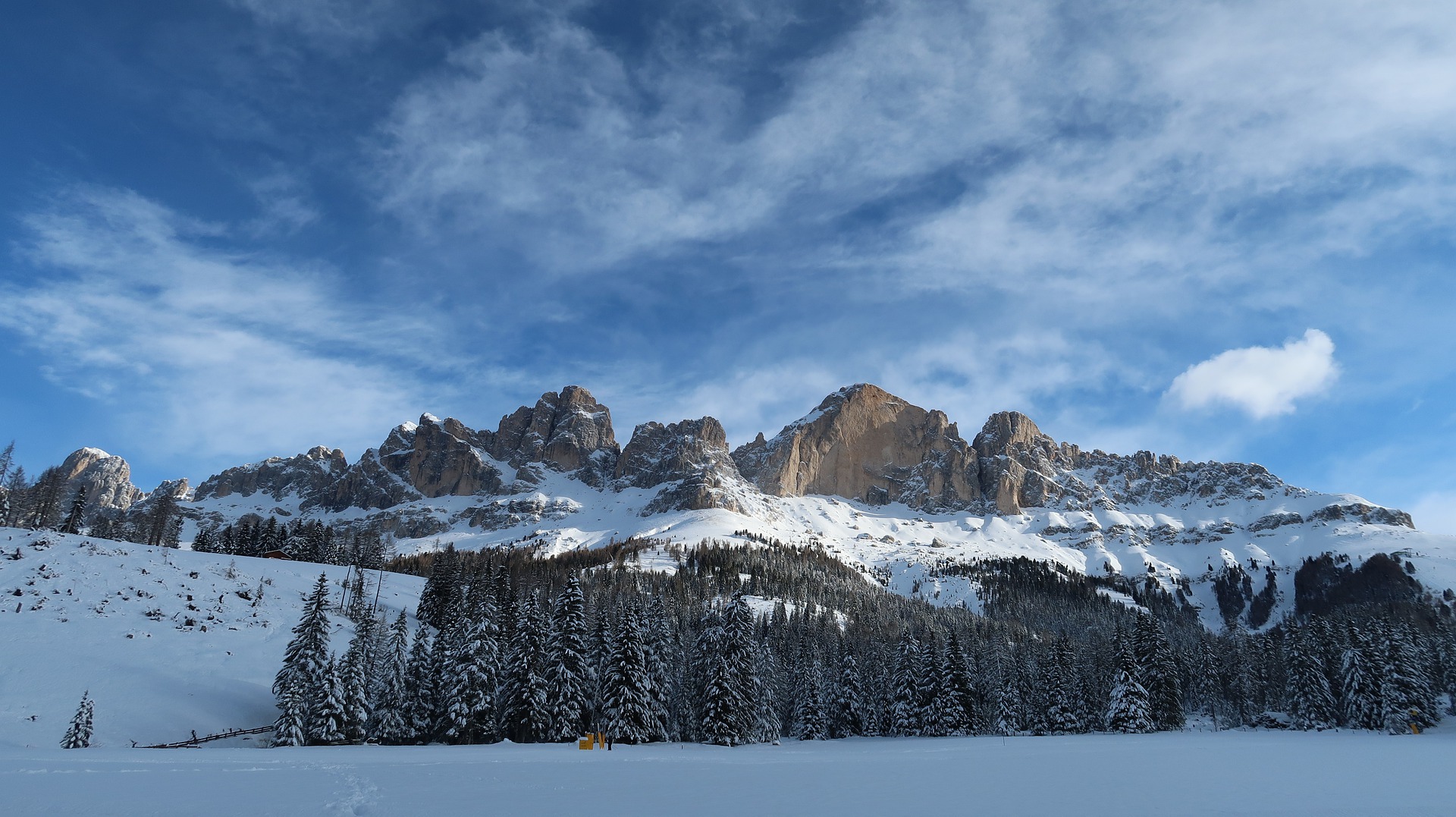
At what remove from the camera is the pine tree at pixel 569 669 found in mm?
44188

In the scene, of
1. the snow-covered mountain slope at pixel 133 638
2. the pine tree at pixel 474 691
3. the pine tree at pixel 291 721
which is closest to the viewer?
the pine tree at pixel 291 721

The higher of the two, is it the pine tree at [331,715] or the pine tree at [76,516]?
the pine tree at [76,516]

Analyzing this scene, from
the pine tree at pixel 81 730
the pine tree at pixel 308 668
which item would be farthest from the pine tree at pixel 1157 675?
the pine tree at pixel 81 730

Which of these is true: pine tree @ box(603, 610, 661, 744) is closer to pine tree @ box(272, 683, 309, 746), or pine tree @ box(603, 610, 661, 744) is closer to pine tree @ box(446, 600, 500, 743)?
pine tree @ box(446, 600, 500, 743)

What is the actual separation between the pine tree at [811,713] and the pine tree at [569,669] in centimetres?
2447

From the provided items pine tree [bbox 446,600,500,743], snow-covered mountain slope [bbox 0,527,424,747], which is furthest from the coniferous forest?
snow-covered mountain slope [bbox 0,527,424,747]

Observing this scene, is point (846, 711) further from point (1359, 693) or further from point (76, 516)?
point (76, 516)

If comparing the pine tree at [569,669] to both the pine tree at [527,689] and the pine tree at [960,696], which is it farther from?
the pine tree at [960,696]

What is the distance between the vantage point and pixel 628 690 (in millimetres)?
45688

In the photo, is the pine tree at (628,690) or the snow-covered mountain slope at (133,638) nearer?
the snow-covered mountain slope at (133,638)

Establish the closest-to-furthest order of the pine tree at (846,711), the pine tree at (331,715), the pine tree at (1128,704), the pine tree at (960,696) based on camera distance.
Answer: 1. the pine tree at (331,715)
2. the pine tree at (1128,704)
3. the pine tree at (960,696)
4. the pine tree at (846,711)

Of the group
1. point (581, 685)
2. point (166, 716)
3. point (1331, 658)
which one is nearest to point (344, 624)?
point (166, 716)

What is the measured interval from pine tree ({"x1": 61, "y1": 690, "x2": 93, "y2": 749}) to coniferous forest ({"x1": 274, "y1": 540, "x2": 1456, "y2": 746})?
8.50 m

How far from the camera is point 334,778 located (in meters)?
17.3
